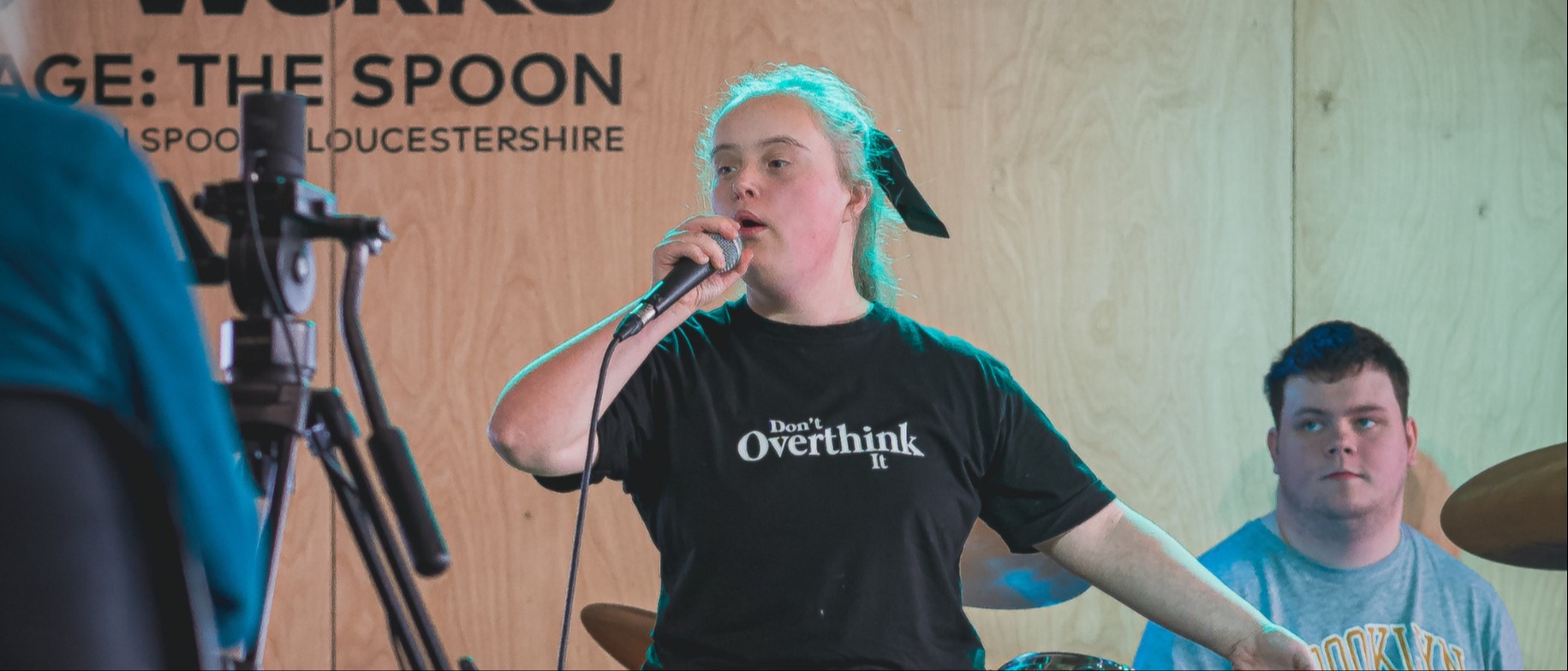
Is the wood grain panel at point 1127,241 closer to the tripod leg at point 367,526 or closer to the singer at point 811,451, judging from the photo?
the singer at point 811,451

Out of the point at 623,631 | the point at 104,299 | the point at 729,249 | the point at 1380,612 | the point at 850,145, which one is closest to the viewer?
the point at 104,299

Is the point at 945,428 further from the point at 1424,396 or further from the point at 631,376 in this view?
the point at 1424,396

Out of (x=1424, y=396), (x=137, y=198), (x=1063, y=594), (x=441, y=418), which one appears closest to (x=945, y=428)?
(x=1063, y=594)

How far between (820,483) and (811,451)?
1.6 inches

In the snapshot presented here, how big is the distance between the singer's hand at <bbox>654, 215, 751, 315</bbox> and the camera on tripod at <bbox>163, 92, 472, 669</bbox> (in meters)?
0.50

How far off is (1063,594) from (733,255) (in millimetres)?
995

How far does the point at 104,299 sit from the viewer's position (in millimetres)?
767

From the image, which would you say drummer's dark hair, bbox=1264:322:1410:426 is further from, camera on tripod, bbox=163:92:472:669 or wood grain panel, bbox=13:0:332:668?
camera on tripod, bbox=163:92:472:669

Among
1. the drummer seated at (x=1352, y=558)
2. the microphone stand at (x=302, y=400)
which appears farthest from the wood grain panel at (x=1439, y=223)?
the microphone stand at (x=302, y=400)

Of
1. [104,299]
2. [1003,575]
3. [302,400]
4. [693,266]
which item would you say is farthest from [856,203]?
[104,299]

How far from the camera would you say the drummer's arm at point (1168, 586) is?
5.33 ft

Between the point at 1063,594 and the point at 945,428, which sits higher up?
the point at 945,428

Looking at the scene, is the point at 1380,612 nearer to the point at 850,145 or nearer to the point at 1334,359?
the point at 1334,359

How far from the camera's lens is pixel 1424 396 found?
2.69 meters
